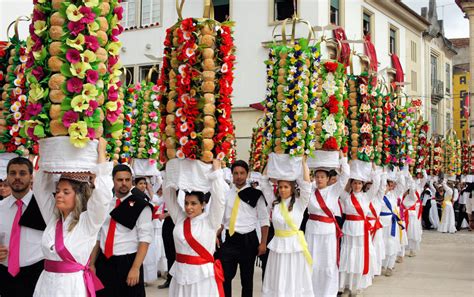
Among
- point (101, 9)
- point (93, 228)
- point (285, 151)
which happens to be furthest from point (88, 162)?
point (285, 151)

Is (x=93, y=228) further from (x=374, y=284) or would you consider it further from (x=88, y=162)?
(x=374, y=284)

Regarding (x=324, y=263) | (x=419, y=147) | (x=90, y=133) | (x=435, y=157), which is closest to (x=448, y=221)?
(x=435, y=157)

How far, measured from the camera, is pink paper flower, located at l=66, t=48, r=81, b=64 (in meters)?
4.18

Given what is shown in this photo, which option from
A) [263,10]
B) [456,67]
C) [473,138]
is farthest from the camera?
[456,67]

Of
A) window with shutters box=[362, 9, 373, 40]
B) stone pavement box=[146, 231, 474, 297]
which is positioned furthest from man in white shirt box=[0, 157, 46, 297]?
window with shutters box=[362, 9, 373, 40]

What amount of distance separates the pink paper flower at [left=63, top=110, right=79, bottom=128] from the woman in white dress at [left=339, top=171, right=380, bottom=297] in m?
6.00

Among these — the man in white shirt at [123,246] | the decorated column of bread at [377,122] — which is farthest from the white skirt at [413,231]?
the man in white shirt at [123,246]

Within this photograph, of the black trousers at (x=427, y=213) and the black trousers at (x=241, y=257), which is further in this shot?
the black trousers at (x=427, y=213)

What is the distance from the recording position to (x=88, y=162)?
4223mm

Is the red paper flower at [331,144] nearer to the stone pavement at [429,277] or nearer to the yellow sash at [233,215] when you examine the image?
the yellow sash at [233,215]

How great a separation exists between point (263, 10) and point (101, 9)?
1741 centimetres

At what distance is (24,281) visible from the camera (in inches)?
204

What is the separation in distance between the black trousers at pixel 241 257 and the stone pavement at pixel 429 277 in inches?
65.4

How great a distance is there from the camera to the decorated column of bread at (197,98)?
5285mm
